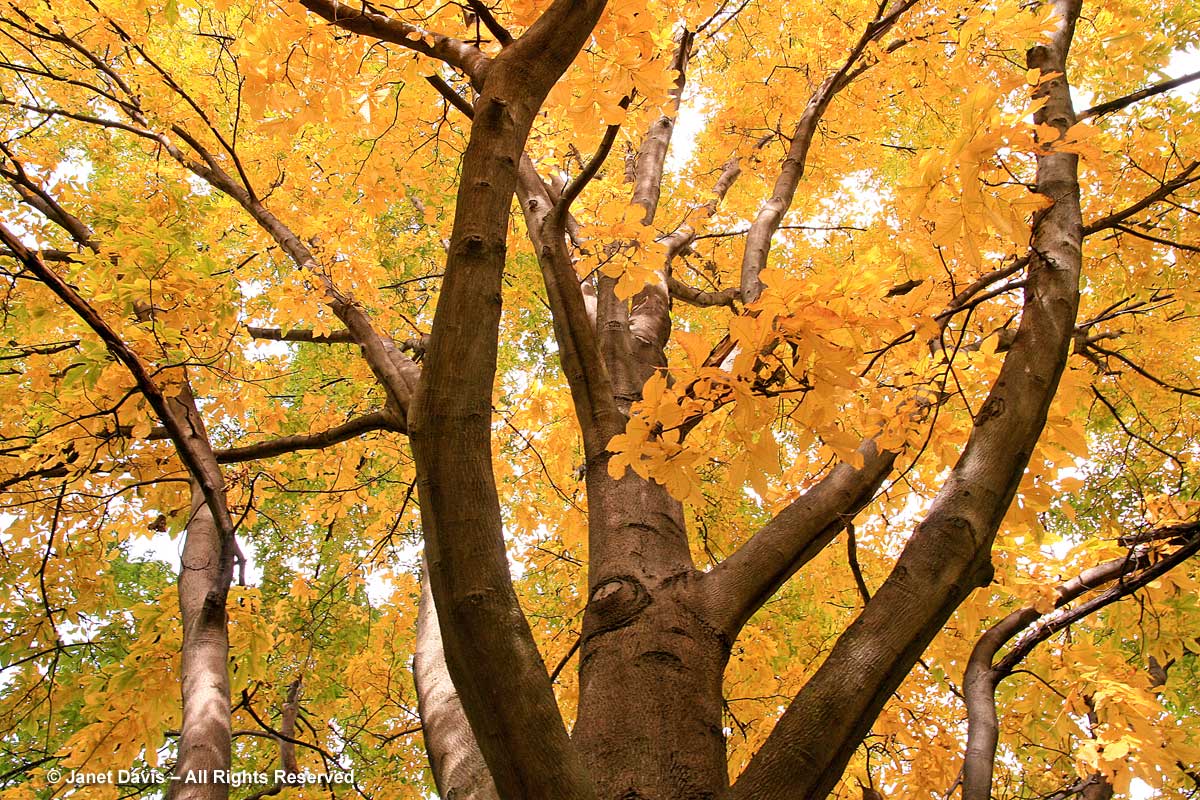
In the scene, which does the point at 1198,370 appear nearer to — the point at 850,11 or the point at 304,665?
the point at 850,11

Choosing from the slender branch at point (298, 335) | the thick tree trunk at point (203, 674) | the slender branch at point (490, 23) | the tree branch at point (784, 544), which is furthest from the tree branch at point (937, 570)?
the slender branch at point (298, 335)

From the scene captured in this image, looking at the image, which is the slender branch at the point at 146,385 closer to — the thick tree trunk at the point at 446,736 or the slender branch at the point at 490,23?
the thick tree trunk at the point at 446,736

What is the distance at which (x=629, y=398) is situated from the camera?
8.46 feet

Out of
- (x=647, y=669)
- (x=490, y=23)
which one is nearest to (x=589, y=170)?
(x=490, y=23)

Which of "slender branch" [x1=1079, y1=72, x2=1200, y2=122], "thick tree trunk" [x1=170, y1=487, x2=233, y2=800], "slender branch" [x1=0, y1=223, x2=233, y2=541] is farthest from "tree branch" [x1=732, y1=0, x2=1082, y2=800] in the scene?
"slender branch" [x1=0, y1=223, x2=233, y2=541]

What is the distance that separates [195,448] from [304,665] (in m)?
3.85

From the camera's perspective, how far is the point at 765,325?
143 centimetres

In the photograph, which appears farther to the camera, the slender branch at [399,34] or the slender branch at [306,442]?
the slender branch at [306,442]

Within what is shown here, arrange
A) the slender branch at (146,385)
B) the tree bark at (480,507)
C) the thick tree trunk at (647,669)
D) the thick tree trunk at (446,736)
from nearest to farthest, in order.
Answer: the tree bark at (480,507), the thick tree trunk at (647,669), the thick tree trunk at (446,736), the slender branch at (146,385)

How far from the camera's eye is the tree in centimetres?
148

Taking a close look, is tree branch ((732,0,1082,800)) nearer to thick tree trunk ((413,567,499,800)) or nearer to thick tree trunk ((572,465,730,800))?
thick tree trunk ((572,465,730,800))

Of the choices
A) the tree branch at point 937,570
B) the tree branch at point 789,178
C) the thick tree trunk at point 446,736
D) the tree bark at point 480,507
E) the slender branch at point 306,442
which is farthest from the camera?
the tree branch at point 789,178

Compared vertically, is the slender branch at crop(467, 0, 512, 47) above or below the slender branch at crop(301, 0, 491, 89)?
below

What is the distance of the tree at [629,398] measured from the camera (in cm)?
148
